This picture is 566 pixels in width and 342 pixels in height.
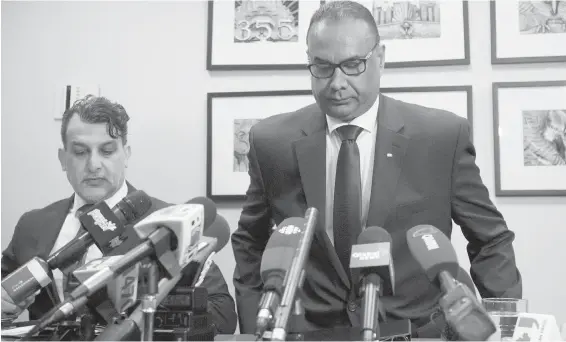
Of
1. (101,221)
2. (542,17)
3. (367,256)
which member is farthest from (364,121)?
(542,17)

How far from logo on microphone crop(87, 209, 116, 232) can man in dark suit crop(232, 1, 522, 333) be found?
792 millimetres

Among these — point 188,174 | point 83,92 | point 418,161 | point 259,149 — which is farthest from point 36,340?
point 83,92

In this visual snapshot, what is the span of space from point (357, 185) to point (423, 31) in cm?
122

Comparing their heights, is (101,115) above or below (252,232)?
above

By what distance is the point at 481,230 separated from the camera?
184 centimetres

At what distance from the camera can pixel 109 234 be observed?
1.15 meters

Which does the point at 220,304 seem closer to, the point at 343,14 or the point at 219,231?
the point at 219,231

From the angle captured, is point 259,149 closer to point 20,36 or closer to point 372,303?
point 372,303

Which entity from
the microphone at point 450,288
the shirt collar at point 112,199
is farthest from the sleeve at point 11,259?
the microphone at point 450,288

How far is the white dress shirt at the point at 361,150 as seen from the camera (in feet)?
6.24

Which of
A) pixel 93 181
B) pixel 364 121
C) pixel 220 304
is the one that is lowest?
pixel 220 304

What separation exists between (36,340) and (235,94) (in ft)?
5.75

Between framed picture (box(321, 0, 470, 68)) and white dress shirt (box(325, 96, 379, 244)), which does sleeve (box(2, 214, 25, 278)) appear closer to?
white dress shirt (box(325, 96, 379, 244))

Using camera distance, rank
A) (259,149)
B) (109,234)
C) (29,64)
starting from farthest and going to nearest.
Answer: (29,64) < (259,149) < (109,234)
